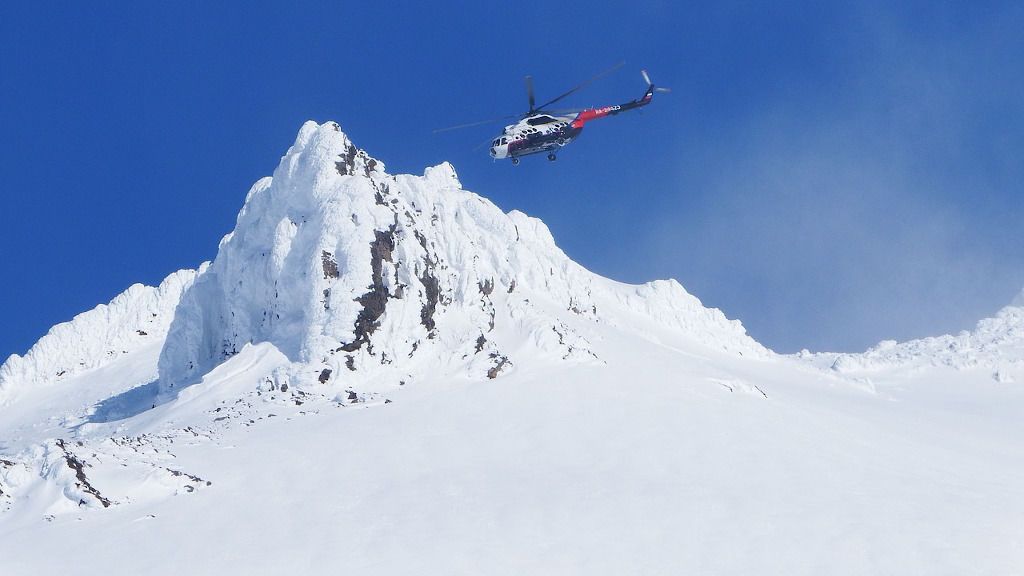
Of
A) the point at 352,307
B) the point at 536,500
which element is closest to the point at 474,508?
the point at 536,500

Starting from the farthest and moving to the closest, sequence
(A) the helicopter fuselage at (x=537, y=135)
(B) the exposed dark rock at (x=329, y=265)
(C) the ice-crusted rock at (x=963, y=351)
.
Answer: (C) the ice-crusted rock at (x=963, y=351) → (B) the exposed dark rock at (x=329, y=265) → (A) the helicopter fuselage at (x=537, y=135)

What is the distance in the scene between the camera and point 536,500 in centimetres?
4541

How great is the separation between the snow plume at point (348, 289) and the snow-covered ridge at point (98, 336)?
24.3m

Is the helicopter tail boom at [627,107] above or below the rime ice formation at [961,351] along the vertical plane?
below

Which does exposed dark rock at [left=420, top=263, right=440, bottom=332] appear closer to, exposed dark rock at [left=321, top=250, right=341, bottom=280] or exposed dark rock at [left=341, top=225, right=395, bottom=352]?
exposed dark rock at [left=341, top=225, right=395, bottom=352]

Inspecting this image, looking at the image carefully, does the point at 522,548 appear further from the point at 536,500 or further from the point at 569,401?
the point at 569,401

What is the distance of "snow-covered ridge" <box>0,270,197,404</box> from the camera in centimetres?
9588

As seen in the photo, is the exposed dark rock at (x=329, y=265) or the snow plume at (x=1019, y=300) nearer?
the exposed dark rock at (x=329, y=265)

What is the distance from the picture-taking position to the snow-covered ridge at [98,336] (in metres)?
95.9

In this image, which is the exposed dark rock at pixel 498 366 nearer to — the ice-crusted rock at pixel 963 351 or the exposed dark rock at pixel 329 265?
the exposed dark rock at pixel 329 265

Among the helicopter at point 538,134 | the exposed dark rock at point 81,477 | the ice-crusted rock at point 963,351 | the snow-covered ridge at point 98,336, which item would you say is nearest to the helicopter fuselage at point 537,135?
the helicopter at point 538,134

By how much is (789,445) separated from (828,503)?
11621 mm

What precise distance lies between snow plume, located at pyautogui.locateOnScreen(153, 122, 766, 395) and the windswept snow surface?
177 mm

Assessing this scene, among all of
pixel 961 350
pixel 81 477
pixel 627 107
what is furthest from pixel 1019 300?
pixel 81 477
